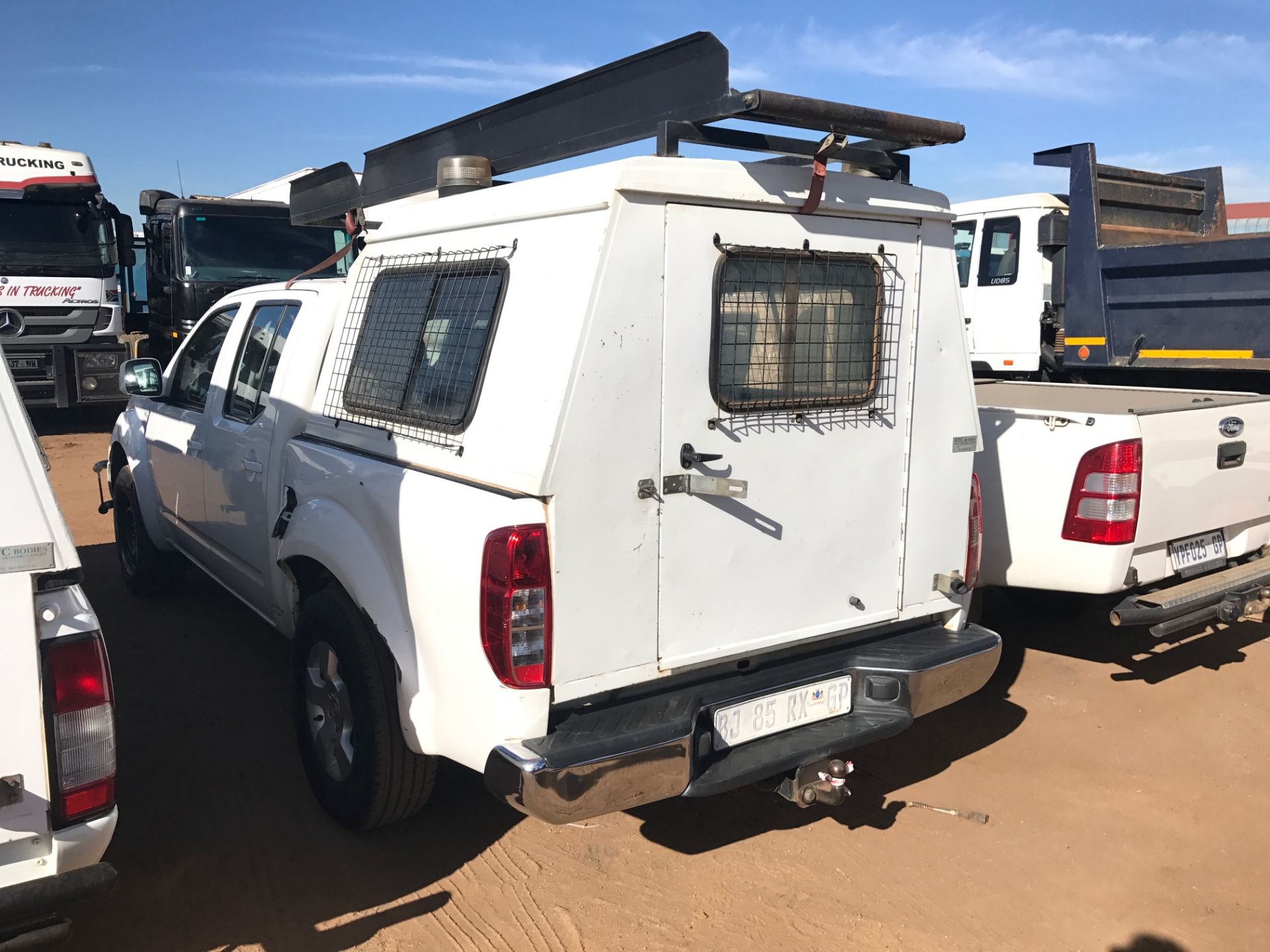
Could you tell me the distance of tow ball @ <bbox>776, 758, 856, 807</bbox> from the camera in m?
3.06

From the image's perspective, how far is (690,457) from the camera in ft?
9.27

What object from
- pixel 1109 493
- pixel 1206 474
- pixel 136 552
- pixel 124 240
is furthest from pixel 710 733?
pixel 124 240

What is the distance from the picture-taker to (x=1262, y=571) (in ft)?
15.3

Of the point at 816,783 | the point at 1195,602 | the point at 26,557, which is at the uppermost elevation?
the point at 26,557

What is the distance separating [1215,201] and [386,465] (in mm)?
8253

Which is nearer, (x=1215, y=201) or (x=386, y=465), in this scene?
(x=386, y=465)

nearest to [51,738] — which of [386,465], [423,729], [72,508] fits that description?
[423,729]

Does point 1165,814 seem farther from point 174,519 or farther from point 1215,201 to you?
point 1215,201

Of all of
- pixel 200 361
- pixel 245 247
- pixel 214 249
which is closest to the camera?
pixel 200 361

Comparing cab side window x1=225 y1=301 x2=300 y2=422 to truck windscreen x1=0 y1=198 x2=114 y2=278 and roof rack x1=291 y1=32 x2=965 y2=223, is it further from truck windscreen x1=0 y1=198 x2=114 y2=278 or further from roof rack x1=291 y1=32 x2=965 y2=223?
truck windscreen x1=0 y1=198 x2=114 y2=278

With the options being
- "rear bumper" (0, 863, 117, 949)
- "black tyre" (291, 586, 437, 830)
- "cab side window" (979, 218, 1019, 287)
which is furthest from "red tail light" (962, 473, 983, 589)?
"cab side window" (979, 218, 1019, 287)

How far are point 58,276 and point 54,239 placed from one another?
1.47 ft

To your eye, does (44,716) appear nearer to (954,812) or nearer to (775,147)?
(775,147)

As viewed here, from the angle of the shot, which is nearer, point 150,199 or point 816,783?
point 816,783
